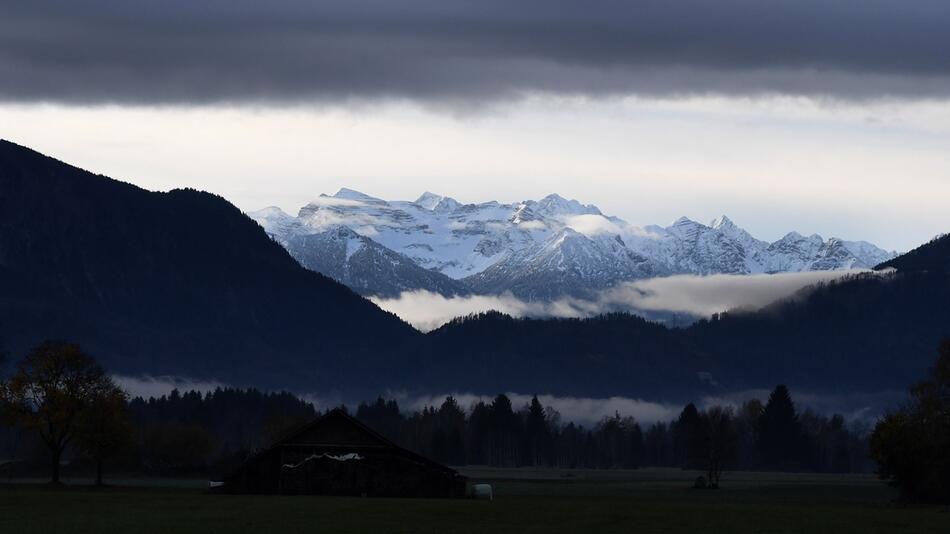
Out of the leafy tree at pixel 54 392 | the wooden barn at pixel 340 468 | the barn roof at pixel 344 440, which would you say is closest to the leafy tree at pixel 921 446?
the wooden barn at pixel 340 468

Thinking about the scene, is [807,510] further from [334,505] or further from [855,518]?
[334,505]

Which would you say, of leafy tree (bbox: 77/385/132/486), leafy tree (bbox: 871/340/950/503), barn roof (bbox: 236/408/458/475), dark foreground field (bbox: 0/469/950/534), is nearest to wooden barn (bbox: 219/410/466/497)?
barn roof (bbox: 236/408/458/475)

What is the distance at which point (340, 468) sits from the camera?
147 metres

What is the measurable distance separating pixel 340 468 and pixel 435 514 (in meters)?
36.8

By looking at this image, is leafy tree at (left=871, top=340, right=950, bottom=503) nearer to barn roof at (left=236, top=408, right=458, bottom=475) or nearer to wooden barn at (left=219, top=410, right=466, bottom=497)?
wooden barn at (left=219, top=410, right=466, bottom=497)

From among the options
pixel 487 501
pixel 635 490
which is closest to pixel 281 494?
pixel 487 501

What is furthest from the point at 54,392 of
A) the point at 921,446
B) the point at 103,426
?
the point at 921,446

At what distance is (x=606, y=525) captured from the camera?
333 feet

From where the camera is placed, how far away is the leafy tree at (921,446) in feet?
453

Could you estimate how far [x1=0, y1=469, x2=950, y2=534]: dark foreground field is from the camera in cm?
9656

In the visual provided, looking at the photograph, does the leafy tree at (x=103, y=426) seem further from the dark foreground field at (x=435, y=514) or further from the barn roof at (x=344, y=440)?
the barn roof at (x=344, y=440)

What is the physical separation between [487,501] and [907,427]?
32.6 meters

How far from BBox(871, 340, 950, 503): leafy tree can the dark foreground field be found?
3013 millimetres

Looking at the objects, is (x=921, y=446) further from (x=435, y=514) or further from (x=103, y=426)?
(x=103, y=426)
